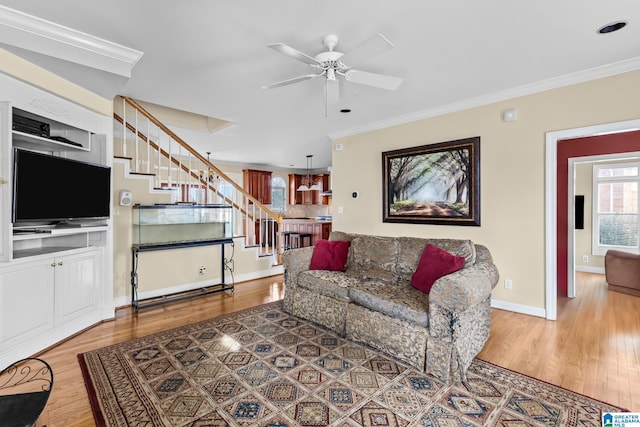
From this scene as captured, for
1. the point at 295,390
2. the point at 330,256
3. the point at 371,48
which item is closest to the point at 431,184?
the point at 330,256

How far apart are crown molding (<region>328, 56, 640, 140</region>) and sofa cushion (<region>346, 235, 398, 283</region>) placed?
2048 millimetres

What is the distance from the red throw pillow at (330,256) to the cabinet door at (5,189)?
2683 millimetres

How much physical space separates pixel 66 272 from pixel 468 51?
4.31 metres

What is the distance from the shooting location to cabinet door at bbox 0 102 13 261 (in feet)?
7.67

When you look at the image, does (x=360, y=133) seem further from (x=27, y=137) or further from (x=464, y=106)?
(x=27, y=137)

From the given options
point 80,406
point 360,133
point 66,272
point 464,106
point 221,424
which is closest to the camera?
point 221,424

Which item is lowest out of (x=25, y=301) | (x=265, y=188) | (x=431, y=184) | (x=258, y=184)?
(x=25, y=301)

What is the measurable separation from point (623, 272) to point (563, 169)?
5.77 feet

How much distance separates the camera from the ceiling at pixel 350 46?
211 centimetres

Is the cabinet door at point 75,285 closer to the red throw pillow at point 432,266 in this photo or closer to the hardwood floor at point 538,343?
the hardwood floor at point 538,343

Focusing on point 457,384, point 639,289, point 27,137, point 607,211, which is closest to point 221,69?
point 27,137

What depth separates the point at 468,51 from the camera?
2695 millimetres

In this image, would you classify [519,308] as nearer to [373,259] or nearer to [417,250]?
[417,250]

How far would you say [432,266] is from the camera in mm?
2715
